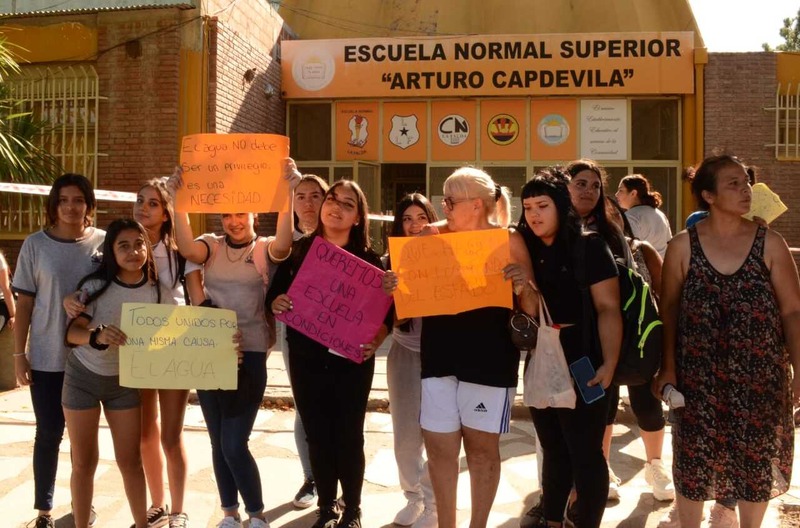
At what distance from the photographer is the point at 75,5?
1172 cm

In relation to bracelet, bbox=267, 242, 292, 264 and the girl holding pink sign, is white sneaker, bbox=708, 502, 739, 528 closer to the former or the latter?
the girl holding pink sign

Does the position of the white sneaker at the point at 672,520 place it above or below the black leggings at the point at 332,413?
below

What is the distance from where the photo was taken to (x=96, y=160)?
11.3 metres

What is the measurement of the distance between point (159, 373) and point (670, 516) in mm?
2769

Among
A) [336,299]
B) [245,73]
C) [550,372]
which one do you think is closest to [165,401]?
[336,299]

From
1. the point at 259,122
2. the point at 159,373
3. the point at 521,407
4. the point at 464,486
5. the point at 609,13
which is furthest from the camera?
the point at 609,13

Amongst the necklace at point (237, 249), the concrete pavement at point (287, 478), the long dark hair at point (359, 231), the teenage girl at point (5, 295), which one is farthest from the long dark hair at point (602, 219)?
the teenage girl at point (5, 295)

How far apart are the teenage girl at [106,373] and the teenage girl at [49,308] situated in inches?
8.0

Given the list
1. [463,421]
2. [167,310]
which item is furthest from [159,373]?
[463,421]

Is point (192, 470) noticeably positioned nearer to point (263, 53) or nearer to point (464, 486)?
point (464, 486)

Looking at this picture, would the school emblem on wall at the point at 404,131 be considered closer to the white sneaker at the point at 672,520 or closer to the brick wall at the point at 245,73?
the brick wall at the point at 245,73

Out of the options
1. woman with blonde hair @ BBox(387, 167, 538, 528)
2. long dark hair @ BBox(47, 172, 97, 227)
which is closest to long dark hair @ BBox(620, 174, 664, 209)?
woman with blonde hair @ BBox(387, 167, 538, 528)

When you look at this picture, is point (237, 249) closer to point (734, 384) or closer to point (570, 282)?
point (570, 282)

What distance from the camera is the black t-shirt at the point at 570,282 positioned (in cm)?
323
